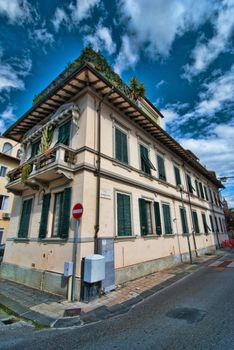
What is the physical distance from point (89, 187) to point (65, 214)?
1.33 metres

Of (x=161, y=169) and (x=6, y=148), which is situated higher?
(x=6, y=148)

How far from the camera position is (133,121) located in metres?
10.7

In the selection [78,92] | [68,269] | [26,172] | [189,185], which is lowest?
[68,269]

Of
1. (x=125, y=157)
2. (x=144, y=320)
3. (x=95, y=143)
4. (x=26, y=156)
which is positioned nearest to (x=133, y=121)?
(x=125, y=157)

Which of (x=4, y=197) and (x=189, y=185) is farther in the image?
(x=4, y=197)

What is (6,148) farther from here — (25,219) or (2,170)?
(25,219)

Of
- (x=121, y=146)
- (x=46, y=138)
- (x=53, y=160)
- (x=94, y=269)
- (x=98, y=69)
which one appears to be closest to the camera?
(x=94, y=269)

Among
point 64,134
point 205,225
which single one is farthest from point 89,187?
point 205,225

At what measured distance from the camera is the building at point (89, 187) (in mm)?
6918

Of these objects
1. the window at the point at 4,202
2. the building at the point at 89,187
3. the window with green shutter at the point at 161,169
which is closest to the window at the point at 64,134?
the building at the point at 89,187

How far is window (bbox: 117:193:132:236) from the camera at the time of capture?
7863 mm

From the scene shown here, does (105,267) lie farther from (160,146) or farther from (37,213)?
(160,146)

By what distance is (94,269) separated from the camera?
5.71 m

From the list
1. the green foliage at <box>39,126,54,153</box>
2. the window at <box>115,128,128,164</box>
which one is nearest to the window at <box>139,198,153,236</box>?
the window at <box>115,128,128,164</box>
